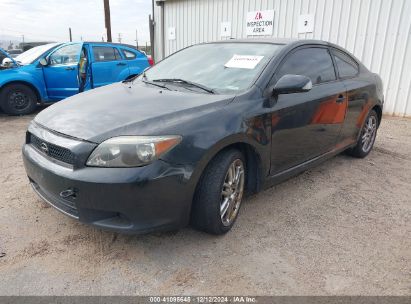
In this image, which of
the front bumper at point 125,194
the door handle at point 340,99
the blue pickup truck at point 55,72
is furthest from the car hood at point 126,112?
the blue pickup truck at point 55,72

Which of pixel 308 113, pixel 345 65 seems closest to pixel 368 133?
pixel 345 65

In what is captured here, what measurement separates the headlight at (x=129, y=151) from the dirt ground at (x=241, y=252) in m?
0.76

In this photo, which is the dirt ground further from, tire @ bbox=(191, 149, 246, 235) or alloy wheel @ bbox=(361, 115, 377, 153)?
alloy wheel @ bbox=(361, 115, 377, 153)

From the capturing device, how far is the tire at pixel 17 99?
7.17 metres

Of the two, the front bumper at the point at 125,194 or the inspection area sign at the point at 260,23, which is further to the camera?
the inspection area sign at the point at 260,23

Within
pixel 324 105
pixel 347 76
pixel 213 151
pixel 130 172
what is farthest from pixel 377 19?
pixel 130 172

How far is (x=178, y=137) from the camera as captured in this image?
2.30 metres

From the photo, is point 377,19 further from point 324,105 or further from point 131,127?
point 131,127

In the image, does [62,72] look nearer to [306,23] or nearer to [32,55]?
[32,55]

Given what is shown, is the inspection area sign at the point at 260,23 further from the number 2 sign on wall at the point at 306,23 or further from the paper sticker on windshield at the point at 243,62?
the paper sticker on windshield at the point at 243,62

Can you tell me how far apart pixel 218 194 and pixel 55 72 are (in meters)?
6.29

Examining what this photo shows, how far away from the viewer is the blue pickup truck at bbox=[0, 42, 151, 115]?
7184 mm

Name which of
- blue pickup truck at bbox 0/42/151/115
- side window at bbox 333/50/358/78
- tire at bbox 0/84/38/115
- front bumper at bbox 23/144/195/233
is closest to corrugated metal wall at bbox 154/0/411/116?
side window at bbox 333/50/358/78

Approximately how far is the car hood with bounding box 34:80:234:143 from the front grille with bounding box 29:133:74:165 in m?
0.12
